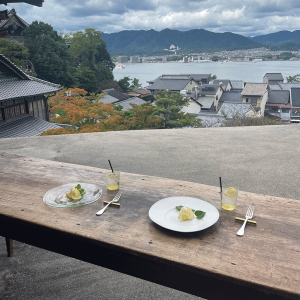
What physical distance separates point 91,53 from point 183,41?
192 ft

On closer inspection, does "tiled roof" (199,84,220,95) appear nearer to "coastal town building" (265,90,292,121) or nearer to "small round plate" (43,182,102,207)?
"coastal town building" (265,90,292,121)

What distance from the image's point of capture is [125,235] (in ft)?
2.59

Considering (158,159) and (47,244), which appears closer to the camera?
(47,244)

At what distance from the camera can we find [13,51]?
578 inches

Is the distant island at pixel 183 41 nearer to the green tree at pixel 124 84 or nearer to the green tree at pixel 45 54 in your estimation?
the green tree at pixel 124 84

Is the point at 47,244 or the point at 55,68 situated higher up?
the point at 55,68

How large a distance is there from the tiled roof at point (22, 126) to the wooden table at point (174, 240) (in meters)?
6.59

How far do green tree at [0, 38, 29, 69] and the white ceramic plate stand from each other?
14.7m

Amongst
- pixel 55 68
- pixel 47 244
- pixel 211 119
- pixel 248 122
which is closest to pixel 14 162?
pixel 47 244

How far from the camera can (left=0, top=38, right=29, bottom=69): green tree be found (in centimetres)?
1356

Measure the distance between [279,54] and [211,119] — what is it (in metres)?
49.7

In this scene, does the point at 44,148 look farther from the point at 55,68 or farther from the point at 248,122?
the point at 55,68

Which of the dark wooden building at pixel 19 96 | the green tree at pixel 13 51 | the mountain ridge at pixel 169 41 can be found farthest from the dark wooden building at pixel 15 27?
the mountain ridge at pixel 169 41

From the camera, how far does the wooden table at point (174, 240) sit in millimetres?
648
